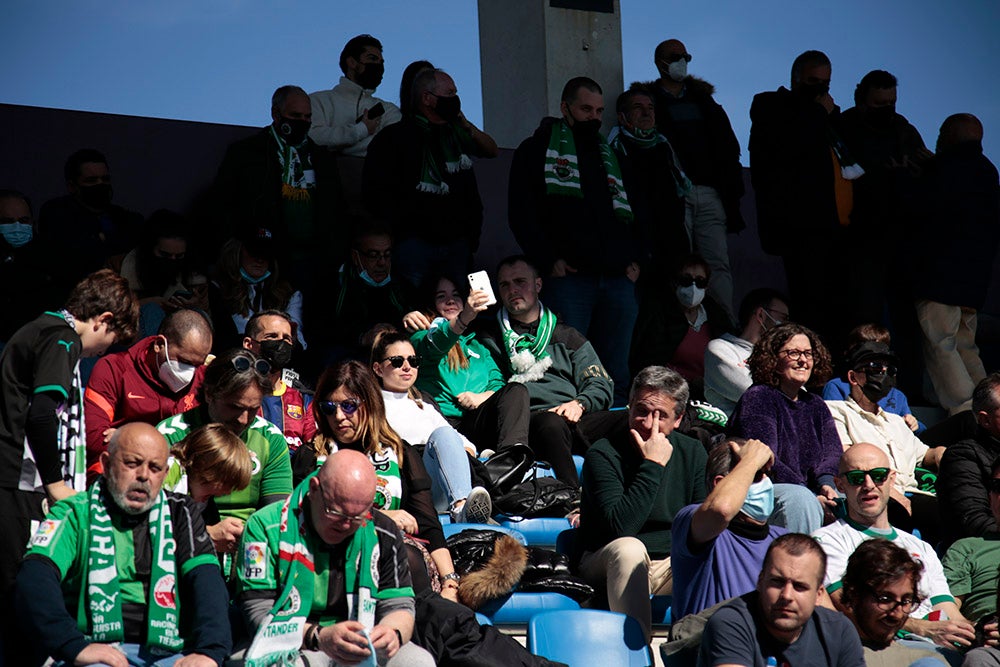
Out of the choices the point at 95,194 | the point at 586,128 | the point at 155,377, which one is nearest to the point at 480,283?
the point at 155,377

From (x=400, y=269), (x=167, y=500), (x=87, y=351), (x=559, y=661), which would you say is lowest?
(x=559, y=661)

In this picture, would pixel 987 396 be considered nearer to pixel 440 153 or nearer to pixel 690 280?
pixel 690 280

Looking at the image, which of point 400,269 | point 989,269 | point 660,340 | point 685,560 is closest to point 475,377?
point 400,269

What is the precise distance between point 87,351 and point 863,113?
5.40 metres

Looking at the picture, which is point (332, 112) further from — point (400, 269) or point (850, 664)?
point (850, 664)

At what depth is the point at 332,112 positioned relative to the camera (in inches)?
305

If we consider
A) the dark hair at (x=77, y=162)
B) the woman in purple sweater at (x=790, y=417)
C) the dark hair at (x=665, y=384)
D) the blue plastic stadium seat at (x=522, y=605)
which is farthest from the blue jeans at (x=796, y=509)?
the dark hair at (x=77, y=162)

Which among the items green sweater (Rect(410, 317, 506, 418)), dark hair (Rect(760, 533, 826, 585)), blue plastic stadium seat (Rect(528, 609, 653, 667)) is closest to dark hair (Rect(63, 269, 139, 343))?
blue plastic stadium seat (Rect(528, 609, 653, 667))

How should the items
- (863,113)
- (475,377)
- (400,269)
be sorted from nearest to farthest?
(475,377)
(400,269)
(863,113)

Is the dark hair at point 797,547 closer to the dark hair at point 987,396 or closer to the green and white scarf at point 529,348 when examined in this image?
the dark hair at point 987,396

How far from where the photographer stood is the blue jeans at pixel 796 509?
16.8 feet

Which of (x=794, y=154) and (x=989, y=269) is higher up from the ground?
(x=794, y=154)

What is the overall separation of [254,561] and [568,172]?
3.97 metres

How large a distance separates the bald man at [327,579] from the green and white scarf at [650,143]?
4298 mm
